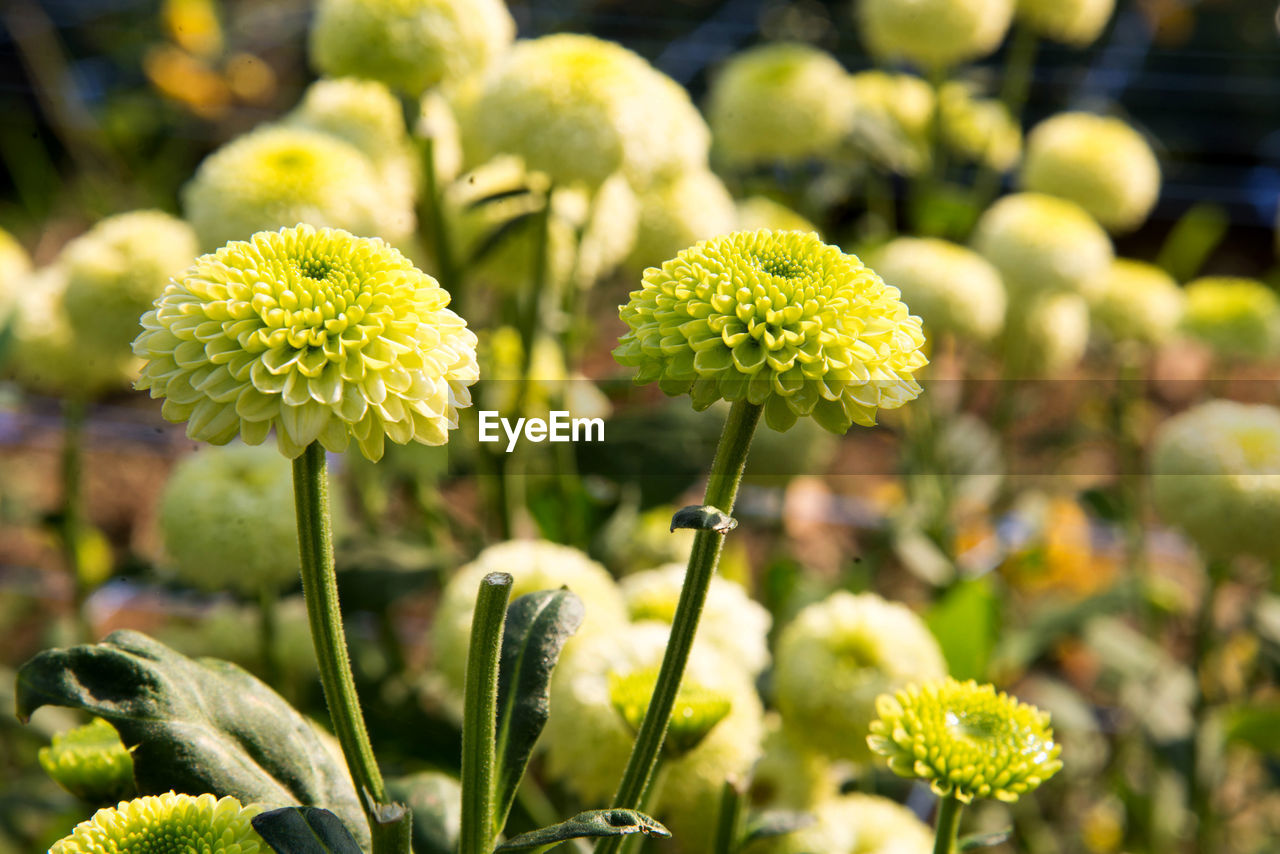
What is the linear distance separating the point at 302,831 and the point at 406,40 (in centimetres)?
62

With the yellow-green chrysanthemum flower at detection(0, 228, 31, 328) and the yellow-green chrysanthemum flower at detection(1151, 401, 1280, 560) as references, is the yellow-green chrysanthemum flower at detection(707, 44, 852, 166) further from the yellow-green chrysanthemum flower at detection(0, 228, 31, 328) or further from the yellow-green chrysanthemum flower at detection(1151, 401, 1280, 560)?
the yellow-green chrysanthemum flower at detection(0, 228, 31, 328)

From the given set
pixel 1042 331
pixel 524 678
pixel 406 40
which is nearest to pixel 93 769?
pixel 524 678

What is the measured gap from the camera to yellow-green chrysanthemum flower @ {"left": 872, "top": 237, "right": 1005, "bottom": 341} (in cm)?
113

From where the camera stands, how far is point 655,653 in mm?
612

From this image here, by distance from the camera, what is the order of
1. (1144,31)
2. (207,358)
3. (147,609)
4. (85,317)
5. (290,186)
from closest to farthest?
(207,358)
(290,186)
(85,317)
(147,609)
(1144,31)

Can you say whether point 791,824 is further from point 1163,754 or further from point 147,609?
point 147,609

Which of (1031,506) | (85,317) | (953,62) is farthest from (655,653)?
(953,62)

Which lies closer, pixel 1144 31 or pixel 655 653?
pixel 655 653

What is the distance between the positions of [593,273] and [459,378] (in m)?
0.59

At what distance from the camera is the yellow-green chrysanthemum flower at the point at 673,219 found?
3.18 feet

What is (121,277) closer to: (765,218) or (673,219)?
(673,219)

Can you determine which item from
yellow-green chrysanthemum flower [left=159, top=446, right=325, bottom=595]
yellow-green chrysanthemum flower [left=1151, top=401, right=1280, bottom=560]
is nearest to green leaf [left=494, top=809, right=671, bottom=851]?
yellow-green chrysanthemum flower [left=159, top=446, right=325, bottom=595]

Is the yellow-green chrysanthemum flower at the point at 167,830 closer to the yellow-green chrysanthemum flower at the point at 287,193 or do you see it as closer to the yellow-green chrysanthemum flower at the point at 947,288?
the yellow-green chrysanthemum flower at the point at 287,193

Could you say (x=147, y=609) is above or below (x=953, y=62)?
below
